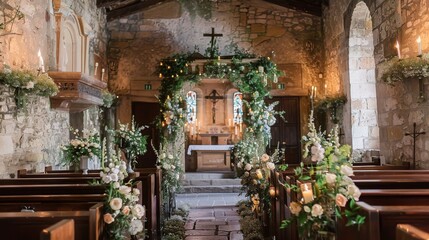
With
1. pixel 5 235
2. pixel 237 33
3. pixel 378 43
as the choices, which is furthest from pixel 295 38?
pixel 5 235

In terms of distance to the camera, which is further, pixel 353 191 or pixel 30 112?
pixel 30 112

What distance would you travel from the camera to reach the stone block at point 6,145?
436 cm

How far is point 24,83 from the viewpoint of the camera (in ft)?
14.5

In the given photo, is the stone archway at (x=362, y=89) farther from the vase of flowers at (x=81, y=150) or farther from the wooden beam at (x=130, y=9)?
the wooden beam at (x=130, y=9)

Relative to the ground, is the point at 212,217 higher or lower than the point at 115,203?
lower

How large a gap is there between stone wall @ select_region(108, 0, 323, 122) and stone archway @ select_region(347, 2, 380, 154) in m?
2.07

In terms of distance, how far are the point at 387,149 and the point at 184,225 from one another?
2.96 meters

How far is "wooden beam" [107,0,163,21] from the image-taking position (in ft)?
31.3

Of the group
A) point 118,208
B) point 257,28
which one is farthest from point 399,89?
point 257,28

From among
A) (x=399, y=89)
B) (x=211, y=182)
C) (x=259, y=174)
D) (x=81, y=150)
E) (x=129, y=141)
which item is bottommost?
(x=211, y=182)

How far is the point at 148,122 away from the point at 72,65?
2915 millimetres

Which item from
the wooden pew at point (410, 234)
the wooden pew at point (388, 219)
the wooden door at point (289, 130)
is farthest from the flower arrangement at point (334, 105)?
the wooden pew at point (410, 234)

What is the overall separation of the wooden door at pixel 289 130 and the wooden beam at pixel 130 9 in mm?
3716

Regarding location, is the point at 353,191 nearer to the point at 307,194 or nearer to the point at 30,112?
the point at 307,194
